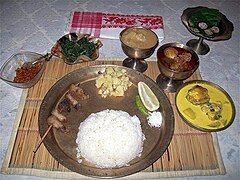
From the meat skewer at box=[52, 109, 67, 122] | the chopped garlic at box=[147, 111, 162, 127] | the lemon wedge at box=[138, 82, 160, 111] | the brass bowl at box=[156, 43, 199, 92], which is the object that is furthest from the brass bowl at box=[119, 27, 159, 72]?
the meat skewer at box=[52, 109, 67, 122]

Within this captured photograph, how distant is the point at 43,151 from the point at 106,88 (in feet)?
2.24

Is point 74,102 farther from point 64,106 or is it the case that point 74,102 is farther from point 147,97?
point 147,97

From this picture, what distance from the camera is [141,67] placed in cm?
246

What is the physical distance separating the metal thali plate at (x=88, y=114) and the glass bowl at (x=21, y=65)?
20cm

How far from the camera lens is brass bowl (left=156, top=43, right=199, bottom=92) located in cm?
212

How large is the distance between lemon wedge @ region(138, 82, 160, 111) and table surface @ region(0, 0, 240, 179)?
1.78 feet

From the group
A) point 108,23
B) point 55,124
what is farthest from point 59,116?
point 108,23

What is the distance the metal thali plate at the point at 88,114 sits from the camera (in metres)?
1.73

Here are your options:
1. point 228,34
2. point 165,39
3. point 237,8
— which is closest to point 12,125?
point 165,39

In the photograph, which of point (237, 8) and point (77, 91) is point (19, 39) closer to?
point (77, 91)

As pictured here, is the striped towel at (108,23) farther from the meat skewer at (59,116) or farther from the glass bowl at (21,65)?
the meat skewer at (59,116)

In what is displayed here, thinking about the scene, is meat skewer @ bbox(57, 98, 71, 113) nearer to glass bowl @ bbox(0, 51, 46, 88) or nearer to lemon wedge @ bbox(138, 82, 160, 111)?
glass bowl @ bbox(0, 51, 46, 88)

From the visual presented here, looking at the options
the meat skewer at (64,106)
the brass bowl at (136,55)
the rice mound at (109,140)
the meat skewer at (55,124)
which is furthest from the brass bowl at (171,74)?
the meat skewer at (55,124)

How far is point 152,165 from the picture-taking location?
72.1 inches
